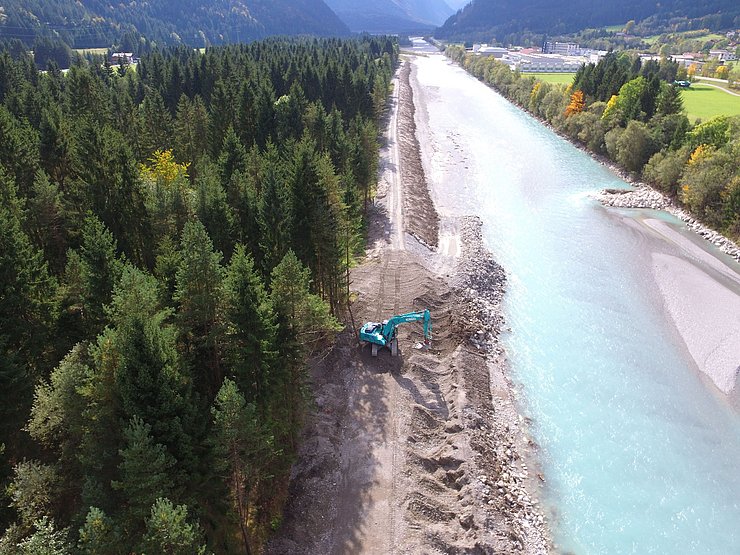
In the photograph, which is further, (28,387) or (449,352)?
(449,352)

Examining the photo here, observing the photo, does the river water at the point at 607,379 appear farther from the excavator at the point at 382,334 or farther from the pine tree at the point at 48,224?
the pine tree at the point at 48,224

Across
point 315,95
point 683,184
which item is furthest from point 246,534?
point 315,95

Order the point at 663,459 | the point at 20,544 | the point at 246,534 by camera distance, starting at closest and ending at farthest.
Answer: the point at 20,544 < the point at 246,534 < the point at 663,459

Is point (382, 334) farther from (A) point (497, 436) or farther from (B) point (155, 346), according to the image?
(B) point (155, 346)

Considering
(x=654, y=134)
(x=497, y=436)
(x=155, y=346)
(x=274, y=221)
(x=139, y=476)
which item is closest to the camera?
(x=139, y=476)

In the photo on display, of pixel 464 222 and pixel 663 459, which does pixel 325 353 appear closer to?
pixel 663 459

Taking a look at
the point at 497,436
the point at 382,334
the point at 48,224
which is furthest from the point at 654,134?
the point at 48,224
